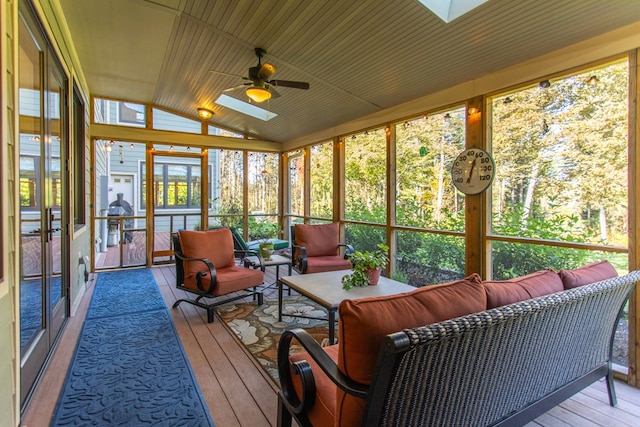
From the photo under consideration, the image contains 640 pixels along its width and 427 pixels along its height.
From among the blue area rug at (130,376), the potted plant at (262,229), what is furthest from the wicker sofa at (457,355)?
the potted plant at (262,229)

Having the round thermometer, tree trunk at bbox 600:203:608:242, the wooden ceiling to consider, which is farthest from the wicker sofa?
the wooden ceiling

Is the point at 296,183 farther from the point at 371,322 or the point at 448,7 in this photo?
the point at 371,322

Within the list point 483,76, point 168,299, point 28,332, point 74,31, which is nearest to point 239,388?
point 28,332

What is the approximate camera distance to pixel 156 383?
2281 mm

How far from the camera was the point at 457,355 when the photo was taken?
44.3 inches

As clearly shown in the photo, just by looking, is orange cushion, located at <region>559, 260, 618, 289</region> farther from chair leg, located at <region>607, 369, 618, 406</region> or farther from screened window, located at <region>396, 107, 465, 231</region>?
screened window, located at <region>396, 107, 465, 231</region>

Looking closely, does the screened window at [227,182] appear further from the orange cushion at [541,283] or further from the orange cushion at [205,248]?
the orange cushion at [541,283]

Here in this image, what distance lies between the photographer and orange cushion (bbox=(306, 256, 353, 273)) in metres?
4.29

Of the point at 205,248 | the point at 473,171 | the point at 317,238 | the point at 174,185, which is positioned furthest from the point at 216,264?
the point at 174,185

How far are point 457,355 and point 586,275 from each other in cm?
113

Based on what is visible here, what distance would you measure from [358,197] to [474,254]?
2.23m

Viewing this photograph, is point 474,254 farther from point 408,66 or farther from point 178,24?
point 178,24

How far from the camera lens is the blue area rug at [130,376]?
6.34 feet

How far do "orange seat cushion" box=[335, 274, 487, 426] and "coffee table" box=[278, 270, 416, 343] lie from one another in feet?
4.57
